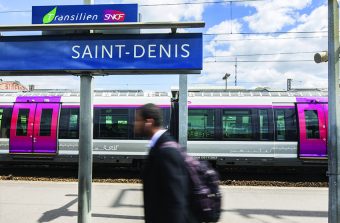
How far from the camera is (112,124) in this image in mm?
14414

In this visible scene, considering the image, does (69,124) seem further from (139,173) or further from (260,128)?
(260,128)

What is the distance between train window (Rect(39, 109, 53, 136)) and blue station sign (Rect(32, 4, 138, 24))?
972cm

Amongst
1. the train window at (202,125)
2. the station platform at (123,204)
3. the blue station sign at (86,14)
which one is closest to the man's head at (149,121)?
the blue station sign at (86,14)

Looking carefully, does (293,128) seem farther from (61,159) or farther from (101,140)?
(61,159)

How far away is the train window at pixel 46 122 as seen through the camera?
569 inches

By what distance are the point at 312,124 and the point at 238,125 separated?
2283mm

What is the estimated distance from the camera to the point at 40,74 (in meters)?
5.17

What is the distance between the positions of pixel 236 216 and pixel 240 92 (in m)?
7.44

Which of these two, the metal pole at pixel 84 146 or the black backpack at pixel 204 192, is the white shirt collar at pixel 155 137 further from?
the metal pole at pixel 84 146

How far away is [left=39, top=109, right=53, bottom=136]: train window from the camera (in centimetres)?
1445

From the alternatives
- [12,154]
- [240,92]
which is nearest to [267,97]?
[240,92]

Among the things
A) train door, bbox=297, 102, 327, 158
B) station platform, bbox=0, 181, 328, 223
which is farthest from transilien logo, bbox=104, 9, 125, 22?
train door, bbox=297, 102, 327, 158

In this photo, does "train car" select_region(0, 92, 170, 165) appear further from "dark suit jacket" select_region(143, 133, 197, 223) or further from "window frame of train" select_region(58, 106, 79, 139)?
"dark suit jacket" select_region(143, 133, 197, 223)

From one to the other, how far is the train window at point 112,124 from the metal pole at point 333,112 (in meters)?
9.14
